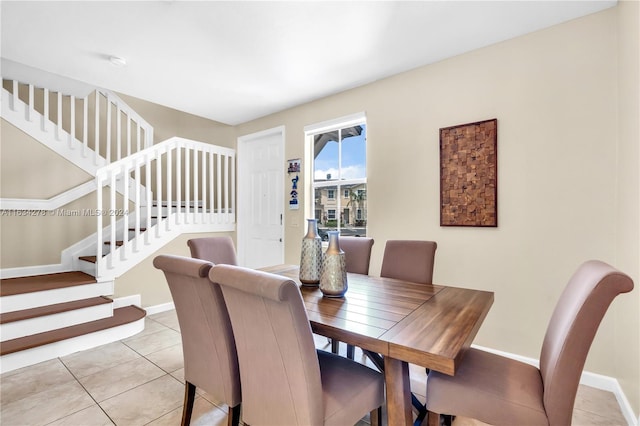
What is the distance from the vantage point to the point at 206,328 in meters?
1.38

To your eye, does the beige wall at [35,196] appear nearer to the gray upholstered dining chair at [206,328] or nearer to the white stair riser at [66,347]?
the white stair riser at [66,347]

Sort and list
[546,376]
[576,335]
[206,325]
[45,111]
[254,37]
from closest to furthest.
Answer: [576,335], [546,376], [206,325], [254,37], [45,111]

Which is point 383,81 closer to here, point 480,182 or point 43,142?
point 480,182

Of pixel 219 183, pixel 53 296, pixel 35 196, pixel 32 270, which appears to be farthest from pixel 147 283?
pixel 219 183

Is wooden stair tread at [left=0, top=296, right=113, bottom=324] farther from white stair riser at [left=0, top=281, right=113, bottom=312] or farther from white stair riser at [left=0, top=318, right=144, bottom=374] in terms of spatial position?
white stair riser at [left=0, top=318, right=144, bottom=374]

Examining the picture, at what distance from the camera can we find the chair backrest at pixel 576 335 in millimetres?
970

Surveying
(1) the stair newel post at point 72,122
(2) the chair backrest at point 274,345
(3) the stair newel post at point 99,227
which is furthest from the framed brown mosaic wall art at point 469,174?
(1) the stair newel post at point 72,122

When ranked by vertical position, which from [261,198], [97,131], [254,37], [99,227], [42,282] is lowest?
[42,282]

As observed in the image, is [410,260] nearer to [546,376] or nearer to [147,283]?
[546,376]

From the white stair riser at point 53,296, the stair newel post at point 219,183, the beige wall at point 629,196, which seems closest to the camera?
the beige wall at point 629,196

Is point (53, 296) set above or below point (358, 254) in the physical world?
below

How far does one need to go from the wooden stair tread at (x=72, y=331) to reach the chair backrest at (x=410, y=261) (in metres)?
2.56

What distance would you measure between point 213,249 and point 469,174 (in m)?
2.26

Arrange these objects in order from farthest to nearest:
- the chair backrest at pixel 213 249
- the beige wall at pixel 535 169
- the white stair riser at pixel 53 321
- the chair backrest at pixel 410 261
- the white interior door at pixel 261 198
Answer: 1. the white interior door at pixel 261 198
2. the white stair riser at pixel 53 321
3. the chair backrest at pixel 213 249
4. the chair backrest at pixel 410 261
5. the beige wall at pixel 535 169
